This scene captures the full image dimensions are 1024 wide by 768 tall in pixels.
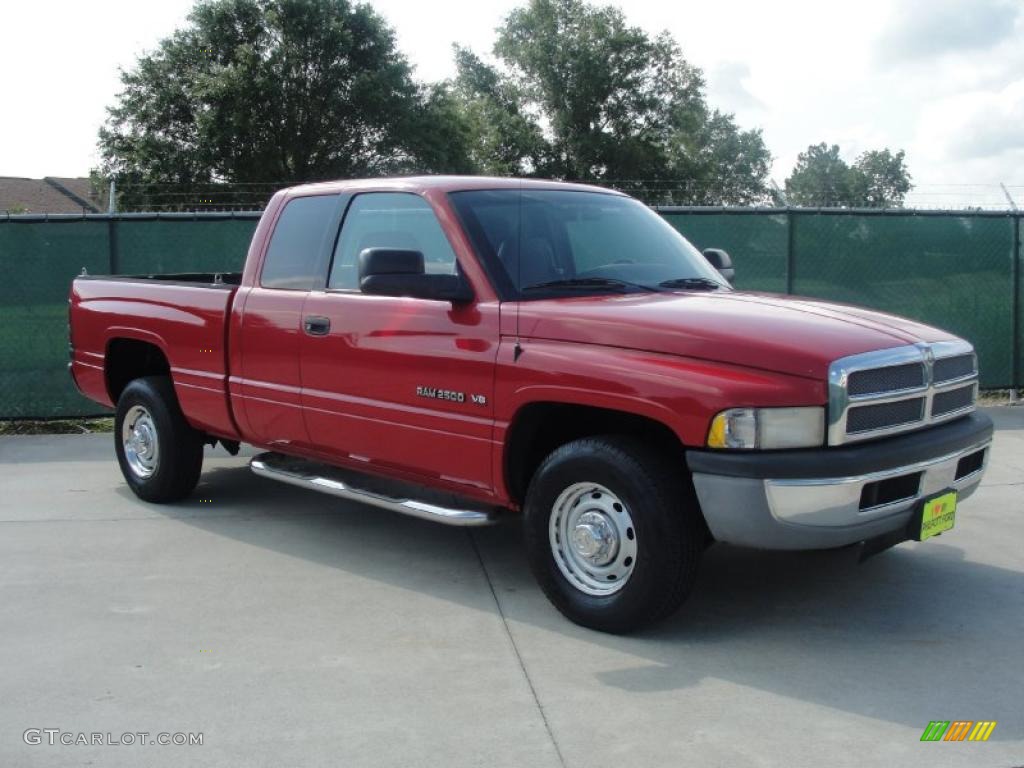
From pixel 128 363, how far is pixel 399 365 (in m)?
3.02

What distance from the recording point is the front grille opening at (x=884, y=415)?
14.2 ft

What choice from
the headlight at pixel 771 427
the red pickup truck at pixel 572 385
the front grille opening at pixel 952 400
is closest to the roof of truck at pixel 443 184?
the red pickup truck at pixel 572 385

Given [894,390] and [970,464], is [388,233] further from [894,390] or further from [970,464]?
[970,464]

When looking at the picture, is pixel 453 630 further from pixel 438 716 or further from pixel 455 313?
pixel 455 313

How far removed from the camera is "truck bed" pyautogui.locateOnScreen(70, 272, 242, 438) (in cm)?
645

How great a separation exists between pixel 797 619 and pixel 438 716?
185 centimetres

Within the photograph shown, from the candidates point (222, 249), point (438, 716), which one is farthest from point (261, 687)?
point (222, 249)

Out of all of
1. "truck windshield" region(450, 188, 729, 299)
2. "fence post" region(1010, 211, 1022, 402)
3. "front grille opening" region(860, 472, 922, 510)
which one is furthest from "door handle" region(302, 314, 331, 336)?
"fence post" region(1010, 211, 1022, 402)

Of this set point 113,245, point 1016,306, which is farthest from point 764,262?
point 113,245

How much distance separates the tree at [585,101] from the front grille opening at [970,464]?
54.7 meters

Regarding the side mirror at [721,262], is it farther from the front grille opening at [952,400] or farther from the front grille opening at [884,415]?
the front grille opening at [884,415]

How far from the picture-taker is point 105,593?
17.5 ft

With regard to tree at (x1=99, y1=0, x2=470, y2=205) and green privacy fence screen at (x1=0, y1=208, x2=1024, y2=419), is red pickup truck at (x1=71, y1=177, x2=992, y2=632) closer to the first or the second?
green privacy fence screen at (x1=0, y1=208, x2=1024, y2=419)

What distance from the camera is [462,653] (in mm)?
4539
